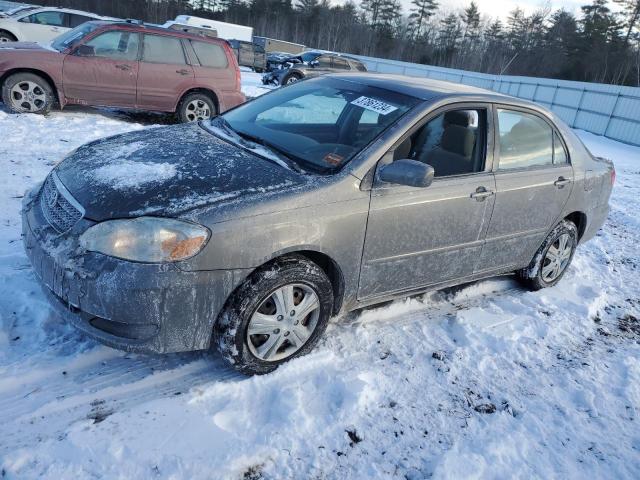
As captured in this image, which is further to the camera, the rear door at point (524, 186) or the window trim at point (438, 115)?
the rear door at point (524, 186)

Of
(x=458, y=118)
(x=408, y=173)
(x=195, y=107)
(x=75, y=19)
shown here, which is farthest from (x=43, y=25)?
(x=408, y=173)

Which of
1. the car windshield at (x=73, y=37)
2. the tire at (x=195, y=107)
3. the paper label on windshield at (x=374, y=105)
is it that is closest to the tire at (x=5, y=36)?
the car windshield at (x=73, y=37)

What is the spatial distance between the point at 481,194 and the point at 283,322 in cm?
171

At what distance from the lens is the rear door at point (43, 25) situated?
44.1 feet

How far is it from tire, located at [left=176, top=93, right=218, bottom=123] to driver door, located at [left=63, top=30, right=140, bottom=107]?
85cm

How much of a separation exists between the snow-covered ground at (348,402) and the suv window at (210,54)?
604 cm

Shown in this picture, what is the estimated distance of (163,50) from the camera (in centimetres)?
870

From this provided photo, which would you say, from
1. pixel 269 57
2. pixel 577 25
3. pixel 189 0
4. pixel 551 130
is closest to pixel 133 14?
pixel 189 0

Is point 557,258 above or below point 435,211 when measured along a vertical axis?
below

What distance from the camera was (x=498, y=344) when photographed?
11.5 ft

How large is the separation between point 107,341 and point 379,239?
64.4 inches

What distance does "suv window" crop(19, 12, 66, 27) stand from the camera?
539 inches

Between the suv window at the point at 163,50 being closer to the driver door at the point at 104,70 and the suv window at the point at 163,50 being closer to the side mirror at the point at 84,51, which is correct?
the driver door at the point at 104,70

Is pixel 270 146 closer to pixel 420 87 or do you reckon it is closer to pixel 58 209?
pixel 420 87
